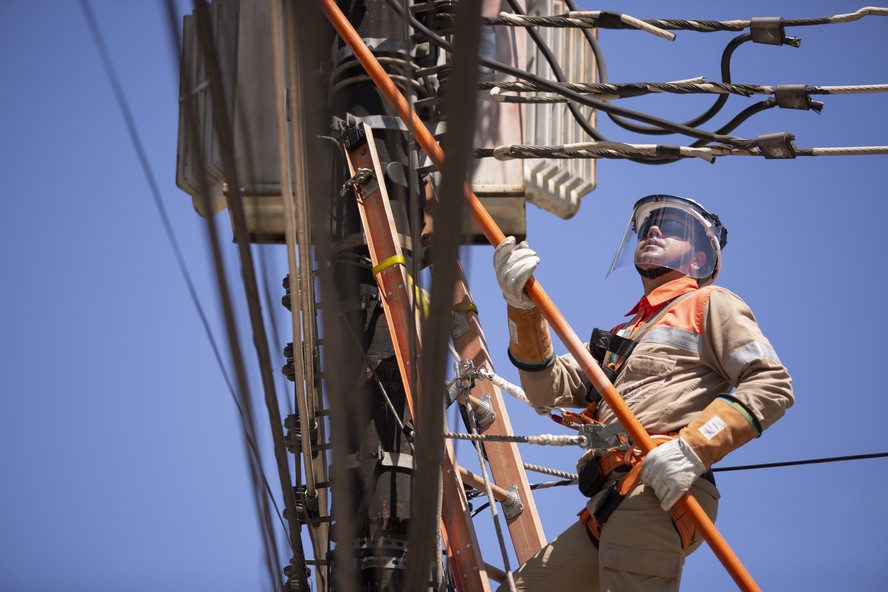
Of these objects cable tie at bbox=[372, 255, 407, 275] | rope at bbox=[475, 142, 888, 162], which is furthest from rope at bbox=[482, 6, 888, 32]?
cable tie at bbox=[372, 255, 407, 275]

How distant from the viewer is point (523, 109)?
758 centimetres

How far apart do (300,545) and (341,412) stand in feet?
8.34

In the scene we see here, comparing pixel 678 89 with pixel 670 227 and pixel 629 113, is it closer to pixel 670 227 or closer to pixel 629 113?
pixel 629 113

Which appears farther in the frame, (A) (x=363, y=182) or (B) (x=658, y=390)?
(A) (x=363, y=182)

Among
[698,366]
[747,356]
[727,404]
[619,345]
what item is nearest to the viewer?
[727,404]

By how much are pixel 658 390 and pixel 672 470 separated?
19.5 inches

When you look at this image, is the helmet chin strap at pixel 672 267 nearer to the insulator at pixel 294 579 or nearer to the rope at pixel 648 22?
the rope at pixel 648 22

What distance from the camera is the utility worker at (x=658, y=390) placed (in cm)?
410

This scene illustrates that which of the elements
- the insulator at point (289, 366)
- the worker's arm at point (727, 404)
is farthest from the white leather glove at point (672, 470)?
the insulator at point (289, 366)

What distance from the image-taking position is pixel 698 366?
14.7 feet

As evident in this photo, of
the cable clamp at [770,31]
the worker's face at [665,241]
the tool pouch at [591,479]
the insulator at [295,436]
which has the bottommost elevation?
the tool pouch at [591,479]

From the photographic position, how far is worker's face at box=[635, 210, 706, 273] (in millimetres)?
4879

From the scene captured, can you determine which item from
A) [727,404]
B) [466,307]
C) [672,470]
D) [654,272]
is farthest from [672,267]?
[672,470]

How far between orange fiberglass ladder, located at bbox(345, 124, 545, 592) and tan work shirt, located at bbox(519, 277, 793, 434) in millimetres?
622
